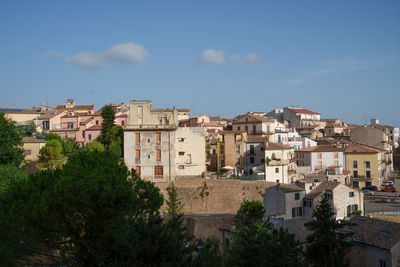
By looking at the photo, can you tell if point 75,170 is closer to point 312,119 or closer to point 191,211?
point 191,211

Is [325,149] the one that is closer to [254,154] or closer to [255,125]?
[255,125]

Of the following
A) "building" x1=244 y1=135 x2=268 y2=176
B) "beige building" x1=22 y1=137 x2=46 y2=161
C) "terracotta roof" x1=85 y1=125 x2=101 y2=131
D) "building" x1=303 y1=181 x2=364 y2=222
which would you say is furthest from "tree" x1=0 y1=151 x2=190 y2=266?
"terracotta roof" x1=85 y1=125 x2=101 y2=131

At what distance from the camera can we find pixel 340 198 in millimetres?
38219

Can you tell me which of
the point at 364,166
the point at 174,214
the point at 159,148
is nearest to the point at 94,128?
the point at 159,148

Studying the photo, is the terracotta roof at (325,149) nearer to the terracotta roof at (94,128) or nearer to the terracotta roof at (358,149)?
the terracotta roof at (358,149)

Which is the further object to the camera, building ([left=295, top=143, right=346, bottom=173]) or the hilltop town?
building ([left=295, top=143, right=346, bottom=173])

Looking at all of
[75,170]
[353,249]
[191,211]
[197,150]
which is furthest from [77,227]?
[197,150]

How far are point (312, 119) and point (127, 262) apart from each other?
84.8 metres

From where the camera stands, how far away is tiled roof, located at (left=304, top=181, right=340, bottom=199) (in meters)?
38.9

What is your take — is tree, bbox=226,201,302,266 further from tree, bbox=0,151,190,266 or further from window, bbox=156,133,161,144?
window, bbox=156,133,161,144

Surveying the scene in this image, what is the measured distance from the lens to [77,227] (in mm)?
23234

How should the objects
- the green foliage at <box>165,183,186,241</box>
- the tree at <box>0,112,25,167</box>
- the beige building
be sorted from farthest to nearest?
1. the beige building
2. the tree at <box>0,112,25,167</box>
3. the green foliage at <box>165,183,186,241</box>

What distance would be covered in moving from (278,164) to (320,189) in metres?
12.6

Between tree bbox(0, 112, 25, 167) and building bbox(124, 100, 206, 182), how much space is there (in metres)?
12.2
